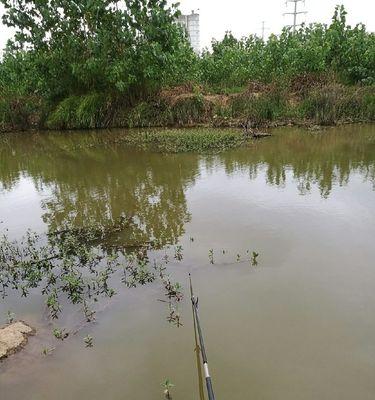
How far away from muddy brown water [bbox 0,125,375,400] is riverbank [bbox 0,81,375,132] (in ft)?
19.9

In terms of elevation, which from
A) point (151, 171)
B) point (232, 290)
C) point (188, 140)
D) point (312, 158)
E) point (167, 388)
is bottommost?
point (167, 388)

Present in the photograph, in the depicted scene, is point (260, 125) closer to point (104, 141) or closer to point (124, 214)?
point (104, 141)

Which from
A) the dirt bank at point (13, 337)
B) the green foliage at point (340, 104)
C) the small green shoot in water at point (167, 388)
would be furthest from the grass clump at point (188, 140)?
the small green shoot in water at point (167, 388)

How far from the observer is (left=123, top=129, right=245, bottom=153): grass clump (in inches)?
464

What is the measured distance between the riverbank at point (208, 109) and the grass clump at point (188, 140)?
5.81ft

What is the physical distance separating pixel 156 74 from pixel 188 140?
468cm

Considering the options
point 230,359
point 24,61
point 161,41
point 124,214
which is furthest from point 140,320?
point 24,61

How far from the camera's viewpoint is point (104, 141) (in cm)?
1393

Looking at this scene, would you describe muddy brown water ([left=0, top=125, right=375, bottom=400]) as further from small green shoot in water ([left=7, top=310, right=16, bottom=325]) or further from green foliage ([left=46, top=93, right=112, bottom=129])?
green foliage ([left=46, top=93, right=112, bottom=129])

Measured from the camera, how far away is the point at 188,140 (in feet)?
40.9

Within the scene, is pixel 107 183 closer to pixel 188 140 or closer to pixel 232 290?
pixel 188 140

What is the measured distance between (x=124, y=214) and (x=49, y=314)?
284 cm

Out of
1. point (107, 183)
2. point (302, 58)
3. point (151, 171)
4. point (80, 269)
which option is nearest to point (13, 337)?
point (80, 269)

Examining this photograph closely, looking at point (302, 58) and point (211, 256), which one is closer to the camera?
point (211, 256)
